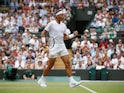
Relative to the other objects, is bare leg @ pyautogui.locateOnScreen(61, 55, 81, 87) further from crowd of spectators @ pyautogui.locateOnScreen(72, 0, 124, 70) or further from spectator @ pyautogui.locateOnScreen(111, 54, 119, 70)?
spectator @ pyautogui.locateOnScreen(111, 54, 119, 70)

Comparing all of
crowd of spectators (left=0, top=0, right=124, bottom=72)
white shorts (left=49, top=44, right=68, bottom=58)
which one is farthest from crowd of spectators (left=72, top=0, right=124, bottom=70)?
white shorts (left=49, top=44, right=68, bottom=58)

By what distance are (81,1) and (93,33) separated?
484 cm

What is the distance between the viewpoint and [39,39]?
897 inches

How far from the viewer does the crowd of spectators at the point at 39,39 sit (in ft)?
66.9

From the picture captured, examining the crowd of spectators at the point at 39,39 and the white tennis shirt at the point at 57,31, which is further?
the crowd of spectators at the point at 39,39

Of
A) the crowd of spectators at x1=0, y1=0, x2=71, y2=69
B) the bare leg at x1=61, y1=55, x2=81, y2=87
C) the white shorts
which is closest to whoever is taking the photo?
the bare leg at x1=61, y1=55, x2=81, y2=87

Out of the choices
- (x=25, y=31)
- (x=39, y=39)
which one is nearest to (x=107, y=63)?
(x=39, y=39)

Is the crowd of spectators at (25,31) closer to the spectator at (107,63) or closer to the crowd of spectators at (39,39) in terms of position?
the crowd of spectators at (39,39)

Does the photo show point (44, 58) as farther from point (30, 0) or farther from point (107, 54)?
point (30, 0)

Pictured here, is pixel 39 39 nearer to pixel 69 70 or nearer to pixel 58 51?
pixel 58 51

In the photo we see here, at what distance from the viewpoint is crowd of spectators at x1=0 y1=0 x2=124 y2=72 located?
803 inches

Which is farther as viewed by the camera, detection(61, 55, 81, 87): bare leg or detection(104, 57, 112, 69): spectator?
detection(104, 57, 112, 69): spectator

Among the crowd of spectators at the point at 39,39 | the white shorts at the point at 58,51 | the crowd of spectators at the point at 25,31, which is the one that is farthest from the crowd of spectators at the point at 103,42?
the white shorts at the point at 58,51

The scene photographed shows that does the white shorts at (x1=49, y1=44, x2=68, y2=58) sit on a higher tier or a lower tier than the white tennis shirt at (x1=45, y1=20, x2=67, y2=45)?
lower
